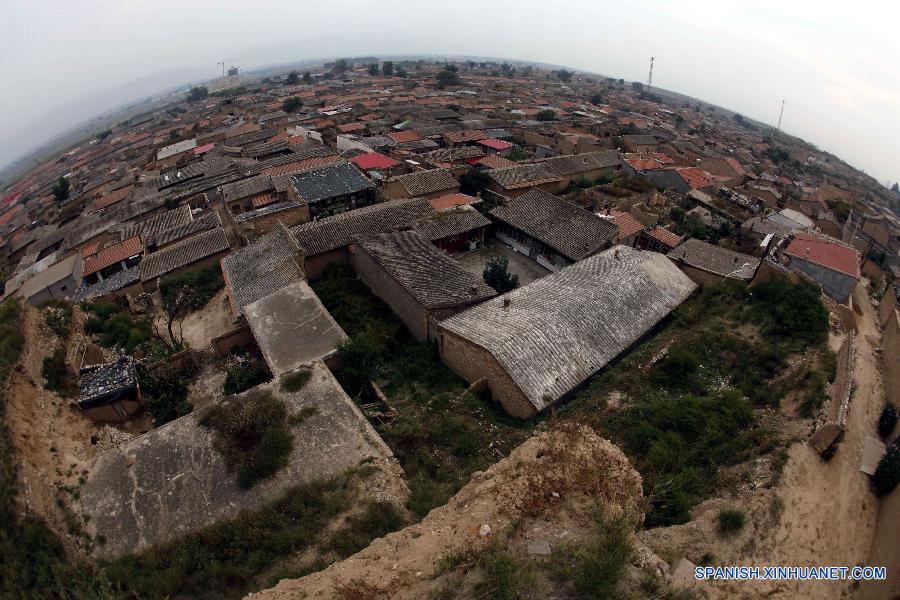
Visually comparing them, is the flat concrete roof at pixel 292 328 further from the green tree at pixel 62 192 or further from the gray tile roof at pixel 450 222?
the green tree at pixel 62 192

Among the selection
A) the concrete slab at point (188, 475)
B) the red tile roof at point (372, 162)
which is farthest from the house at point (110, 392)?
the red tile roof at point (372, 162)

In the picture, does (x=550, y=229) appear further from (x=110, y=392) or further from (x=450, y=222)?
(x=110, y=392)

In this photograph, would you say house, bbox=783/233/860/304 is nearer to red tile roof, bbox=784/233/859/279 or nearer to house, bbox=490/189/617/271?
red tile roof, bbox=784/233/859/279

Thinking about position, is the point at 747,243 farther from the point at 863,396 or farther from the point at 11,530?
the point at 11,530

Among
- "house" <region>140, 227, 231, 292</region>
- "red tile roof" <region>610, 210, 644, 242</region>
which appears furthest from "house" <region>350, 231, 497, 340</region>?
"red tile roof" <region>610, 210, 644, 242</region>

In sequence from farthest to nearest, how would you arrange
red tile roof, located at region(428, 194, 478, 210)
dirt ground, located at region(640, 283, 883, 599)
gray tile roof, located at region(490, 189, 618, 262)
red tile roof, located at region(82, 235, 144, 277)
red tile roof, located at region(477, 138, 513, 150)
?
red tile roof, located at region(477, 138, 513, 150) < red tile roof, located at region(428, 194, 478, 210) < red tile roof, located at region(82, 235, 144, 277) < gray tile roof, located at region(490, 189, 618, 262) < dirt ground, located at region(640, 283, 883, 599)

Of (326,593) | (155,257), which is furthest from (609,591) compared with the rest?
(155,257)
